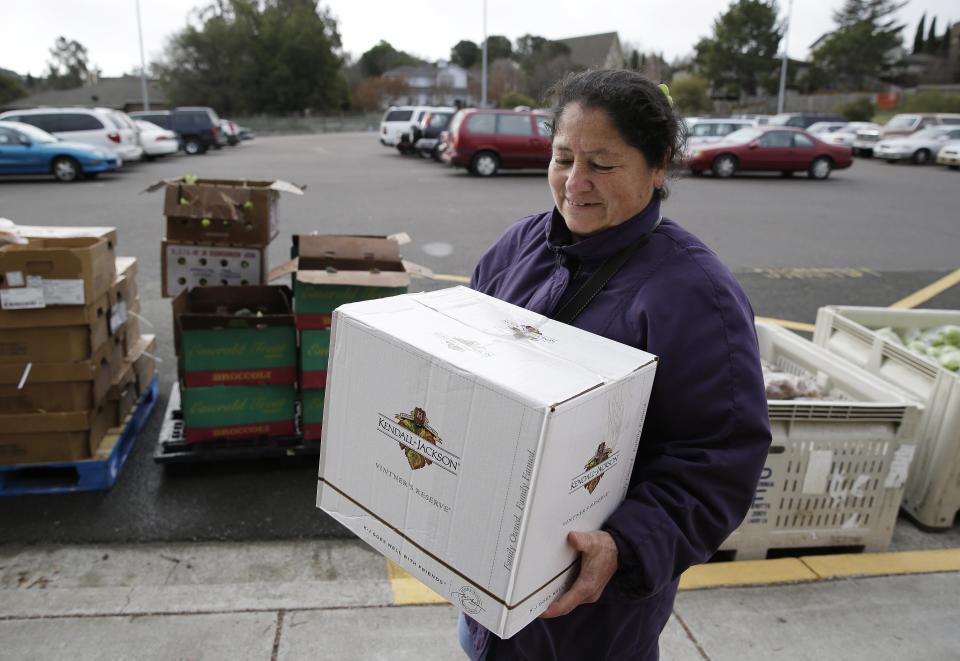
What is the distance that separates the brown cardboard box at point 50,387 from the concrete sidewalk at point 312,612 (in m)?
0.64

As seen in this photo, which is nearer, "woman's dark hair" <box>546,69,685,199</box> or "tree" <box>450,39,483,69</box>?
"woman's dark hair" <box>546,69,685,199</box>

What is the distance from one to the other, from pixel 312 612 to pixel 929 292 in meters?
7.16

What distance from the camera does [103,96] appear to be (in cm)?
6331

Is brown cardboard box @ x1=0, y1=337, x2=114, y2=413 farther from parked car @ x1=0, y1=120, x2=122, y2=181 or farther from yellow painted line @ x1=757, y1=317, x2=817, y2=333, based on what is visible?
parked car @ x1=0, y1=120, x2=122, y2=181

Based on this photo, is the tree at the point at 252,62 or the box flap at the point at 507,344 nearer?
the box flap at the point at 507,344

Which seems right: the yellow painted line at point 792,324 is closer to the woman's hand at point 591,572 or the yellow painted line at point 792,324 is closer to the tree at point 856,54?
the woman's hand at point 591,572

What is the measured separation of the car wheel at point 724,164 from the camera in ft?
57.3

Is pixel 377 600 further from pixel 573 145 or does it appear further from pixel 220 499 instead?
pixel 573 145

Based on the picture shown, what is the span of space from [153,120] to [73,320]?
2397cm

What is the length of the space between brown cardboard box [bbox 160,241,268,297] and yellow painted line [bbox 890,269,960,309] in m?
5.92

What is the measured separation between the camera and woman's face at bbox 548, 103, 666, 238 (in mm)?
1427

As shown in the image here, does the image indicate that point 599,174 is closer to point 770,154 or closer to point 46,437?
point 46,437

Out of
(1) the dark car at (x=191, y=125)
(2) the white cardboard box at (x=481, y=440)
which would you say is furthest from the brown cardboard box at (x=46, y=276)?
(1) the dark car at (x=191, y=125)

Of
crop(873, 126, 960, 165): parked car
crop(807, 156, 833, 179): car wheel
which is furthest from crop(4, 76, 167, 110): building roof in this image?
crop(807, 156, 833, 179): car wheel
